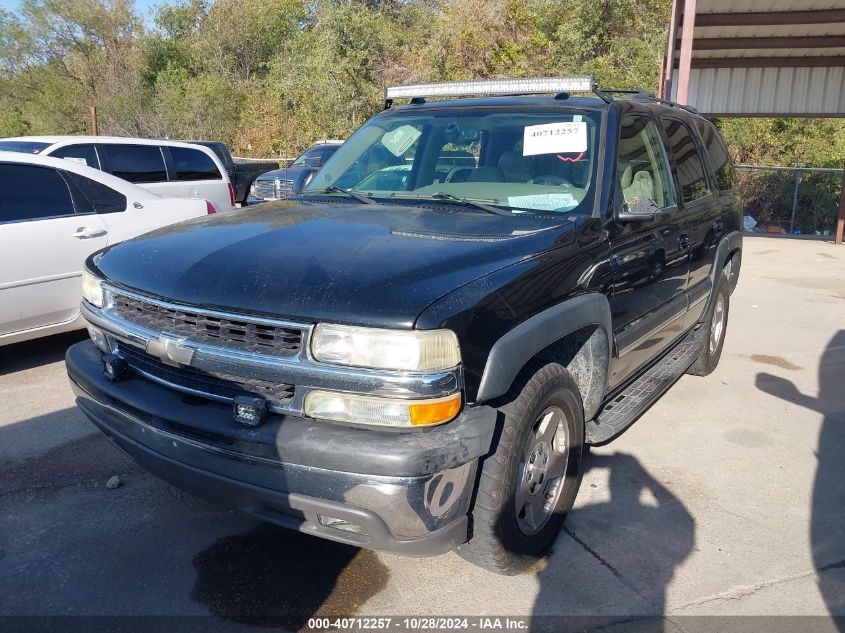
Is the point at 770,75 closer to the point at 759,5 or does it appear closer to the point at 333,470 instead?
the point at 759,5

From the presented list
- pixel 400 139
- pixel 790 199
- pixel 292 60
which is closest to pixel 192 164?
pixel 400 139

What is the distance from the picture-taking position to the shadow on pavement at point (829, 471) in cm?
316

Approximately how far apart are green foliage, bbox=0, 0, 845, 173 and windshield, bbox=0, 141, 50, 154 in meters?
13.0

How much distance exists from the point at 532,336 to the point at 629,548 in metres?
1.25

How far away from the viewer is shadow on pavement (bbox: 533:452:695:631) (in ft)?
9.34

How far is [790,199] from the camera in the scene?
1642cm

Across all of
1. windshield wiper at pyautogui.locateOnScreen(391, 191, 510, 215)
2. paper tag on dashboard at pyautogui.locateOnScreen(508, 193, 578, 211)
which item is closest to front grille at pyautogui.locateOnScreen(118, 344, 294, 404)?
windshield wiper at pyautogui.locateOnScreen(391, 191, 510, 215)

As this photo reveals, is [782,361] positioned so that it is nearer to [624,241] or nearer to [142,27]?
[624,241]

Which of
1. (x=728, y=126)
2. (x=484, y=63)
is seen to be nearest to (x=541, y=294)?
(x=728, y=126)

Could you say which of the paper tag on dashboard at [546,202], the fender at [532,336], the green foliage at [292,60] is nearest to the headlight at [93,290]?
the fender at [532,336]

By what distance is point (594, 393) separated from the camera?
354 centimetres

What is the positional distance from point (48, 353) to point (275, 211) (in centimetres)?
351

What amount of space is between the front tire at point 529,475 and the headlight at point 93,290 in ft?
6.06

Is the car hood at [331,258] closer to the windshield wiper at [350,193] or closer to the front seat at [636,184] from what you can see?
the windshield wiper at [350,193]
